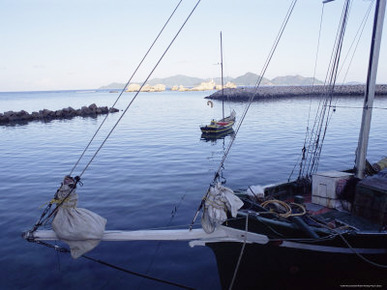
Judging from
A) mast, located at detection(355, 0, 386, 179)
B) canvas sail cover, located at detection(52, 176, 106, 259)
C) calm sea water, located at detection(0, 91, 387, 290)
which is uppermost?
mast, located at detection(355, 0, 386, 179)

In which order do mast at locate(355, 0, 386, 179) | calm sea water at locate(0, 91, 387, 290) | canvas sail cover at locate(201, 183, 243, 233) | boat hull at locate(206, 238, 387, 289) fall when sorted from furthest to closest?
calm sea water at locate(0, 91, 387, 290)
mast at locate(355, 0, 386, 179)
boat hull at locate(206, 238, 387, 289)
canvas sail cover at locate(201, 183, 243, 233)

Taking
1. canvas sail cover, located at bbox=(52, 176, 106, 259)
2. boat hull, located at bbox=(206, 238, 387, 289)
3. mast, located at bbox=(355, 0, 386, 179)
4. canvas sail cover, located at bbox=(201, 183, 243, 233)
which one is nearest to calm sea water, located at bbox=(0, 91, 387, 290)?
canvas sail cover, located at bbox=(201, 183, 243, 233)

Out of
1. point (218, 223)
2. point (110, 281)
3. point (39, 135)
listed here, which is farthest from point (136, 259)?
point (39, 135)

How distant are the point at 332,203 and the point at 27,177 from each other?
853 inches

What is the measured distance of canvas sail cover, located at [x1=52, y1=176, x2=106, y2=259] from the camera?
6934 mm

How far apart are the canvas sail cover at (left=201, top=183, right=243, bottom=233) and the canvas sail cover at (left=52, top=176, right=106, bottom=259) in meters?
2.81

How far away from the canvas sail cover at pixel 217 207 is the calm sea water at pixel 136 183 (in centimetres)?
112

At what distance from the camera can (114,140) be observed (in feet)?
122

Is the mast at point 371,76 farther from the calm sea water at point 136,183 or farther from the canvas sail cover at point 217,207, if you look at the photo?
the canvas sail cover at point 217,207

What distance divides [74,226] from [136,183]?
12.6m

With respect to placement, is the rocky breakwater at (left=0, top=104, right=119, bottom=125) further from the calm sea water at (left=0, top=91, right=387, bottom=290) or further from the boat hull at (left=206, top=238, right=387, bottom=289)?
the boat hull at (left=206, top=238, right=387, bottom=289)

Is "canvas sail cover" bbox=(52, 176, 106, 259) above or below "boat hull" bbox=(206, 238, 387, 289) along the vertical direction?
above

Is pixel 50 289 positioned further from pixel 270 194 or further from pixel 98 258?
pixel 270 194

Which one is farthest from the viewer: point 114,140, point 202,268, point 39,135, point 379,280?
point 39,135
